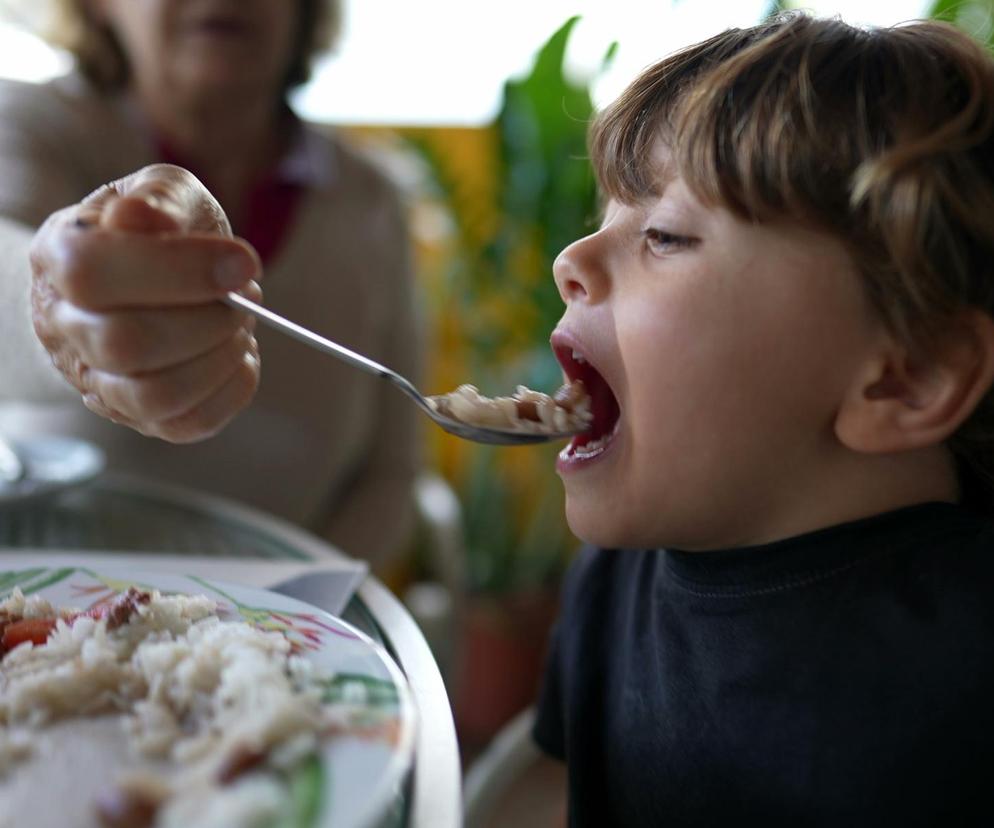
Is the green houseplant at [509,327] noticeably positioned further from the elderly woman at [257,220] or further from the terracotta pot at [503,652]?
the elderly woman at [257,220]

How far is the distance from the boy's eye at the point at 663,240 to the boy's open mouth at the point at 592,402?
103 millimetres

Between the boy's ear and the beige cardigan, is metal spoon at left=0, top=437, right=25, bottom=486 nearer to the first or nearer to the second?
the beige cardigan

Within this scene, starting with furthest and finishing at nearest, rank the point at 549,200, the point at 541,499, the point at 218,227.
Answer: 1. the point at 541,499
2. the point at 549,200
3. the point at 218,227

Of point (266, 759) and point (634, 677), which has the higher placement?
point (266, 759)

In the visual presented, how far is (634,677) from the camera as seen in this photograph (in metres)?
0.78

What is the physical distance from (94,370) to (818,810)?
21.1 inches

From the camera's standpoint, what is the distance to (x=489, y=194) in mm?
2098

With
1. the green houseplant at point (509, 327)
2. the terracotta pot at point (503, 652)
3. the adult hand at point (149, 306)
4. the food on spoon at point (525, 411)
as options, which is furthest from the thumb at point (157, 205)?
the terracotta pot at point (503, 652)

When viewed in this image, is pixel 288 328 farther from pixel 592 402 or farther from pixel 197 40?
pixel 197 40

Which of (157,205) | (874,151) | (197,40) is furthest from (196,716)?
(197,40)

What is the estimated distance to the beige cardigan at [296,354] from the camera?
1.14 m

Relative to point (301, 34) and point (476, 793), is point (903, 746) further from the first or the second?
point (301, 34)

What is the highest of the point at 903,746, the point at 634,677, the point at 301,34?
the point at 301,34

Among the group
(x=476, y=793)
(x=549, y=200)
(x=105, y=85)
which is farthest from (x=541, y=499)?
(x=476, y=793)
